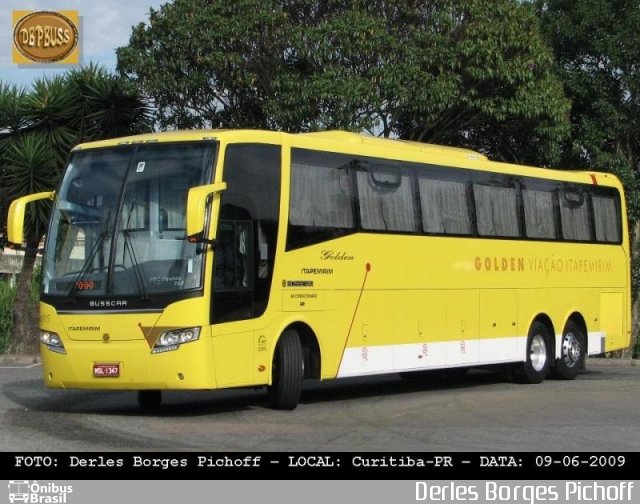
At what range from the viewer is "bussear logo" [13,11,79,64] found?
1085 inches

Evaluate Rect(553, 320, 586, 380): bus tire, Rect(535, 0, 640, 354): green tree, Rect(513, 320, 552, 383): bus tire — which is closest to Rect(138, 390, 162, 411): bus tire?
Rect(513, 320, 552, 383): bus tire

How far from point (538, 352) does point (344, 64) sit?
7512 mm

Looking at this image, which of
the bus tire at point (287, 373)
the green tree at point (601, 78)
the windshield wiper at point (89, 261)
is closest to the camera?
the windshield wiper at point (89, 261)

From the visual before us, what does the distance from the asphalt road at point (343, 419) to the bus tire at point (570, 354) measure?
95 centimetres

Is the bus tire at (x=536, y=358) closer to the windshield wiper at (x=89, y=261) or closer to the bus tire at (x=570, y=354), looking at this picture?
the bus tire at (x=570, y=354)

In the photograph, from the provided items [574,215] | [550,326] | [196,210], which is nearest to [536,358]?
[550,326]

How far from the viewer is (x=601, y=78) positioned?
29609 mm

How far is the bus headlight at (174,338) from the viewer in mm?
13562

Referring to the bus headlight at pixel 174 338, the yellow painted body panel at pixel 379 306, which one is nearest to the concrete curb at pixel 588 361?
the yellow painted body panel at pixel 379 306

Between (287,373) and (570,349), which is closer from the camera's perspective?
(287,373)

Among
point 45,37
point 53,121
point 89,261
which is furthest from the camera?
point 45,37

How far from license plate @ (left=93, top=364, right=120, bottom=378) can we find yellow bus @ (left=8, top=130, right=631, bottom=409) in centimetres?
2

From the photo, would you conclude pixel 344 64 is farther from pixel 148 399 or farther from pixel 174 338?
pixel 174 338

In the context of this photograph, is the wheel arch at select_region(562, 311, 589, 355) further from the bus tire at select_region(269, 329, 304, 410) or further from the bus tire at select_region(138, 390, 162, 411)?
the bus tire at select_region(138, 390, 162, 411)
